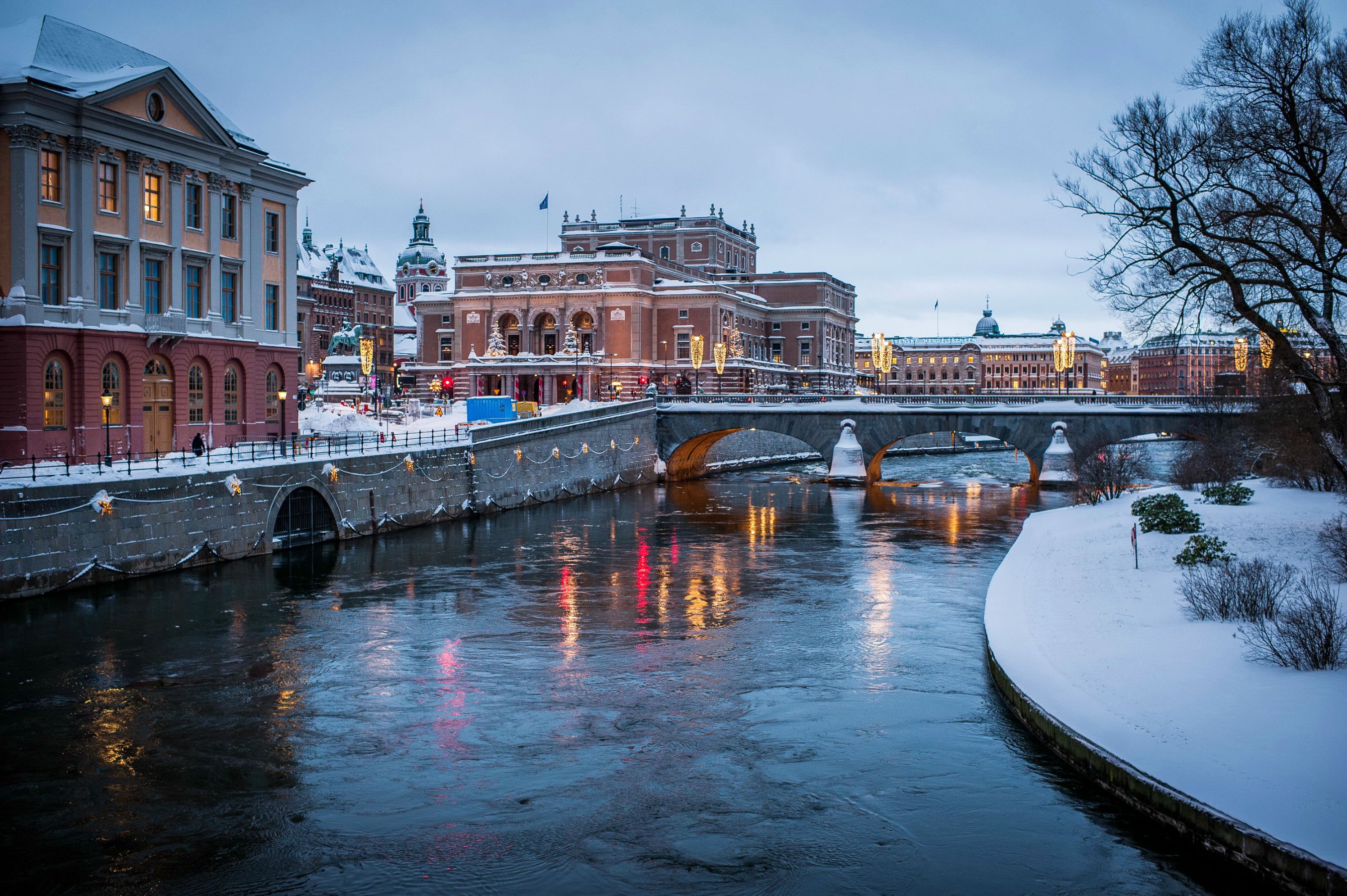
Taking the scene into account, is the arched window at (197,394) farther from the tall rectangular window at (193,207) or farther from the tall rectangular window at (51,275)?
the tall rectangular window at (51,275)

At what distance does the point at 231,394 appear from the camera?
48.0 m

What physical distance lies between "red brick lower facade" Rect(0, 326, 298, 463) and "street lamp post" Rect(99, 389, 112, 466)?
0.29 feet

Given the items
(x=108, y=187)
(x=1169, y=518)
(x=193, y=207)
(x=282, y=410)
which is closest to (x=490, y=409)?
(x=282, y=410)

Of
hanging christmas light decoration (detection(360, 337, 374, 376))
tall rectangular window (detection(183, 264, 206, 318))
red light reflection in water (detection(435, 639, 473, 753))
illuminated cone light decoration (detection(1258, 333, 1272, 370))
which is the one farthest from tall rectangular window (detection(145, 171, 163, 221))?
illuminated cone light decoration (detection(1258, 333, 1272, 370))

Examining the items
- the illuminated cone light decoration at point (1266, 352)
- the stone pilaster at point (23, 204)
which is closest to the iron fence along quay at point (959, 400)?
the illuminated cone light decoration at point (1266, 352)

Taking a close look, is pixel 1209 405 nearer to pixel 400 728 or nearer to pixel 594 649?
pixel 594 649

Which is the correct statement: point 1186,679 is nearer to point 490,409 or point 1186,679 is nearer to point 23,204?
point 23,204

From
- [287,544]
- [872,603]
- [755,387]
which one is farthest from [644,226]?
[872,603]

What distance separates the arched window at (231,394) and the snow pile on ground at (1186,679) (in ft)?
106

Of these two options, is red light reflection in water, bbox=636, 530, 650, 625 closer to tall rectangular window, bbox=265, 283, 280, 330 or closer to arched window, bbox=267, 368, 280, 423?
arched window, bbox=267, 368, 280, 423

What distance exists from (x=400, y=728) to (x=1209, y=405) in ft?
164

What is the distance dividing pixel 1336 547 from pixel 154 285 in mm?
39077

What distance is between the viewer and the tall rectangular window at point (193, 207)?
44531 millimetres

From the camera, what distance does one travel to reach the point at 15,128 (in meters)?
37.5
